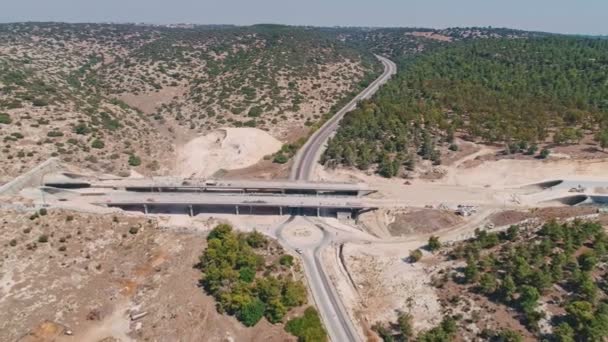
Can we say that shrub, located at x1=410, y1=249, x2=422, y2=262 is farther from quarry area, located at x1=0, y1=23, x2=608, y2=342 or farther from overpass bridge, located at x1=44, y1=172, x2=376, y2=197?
overpass bridge, located at x1=44, y1=172, x2=376, y2=197

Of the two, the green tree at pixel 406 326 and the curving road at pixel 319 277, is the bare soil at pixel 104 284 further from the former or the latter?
the green tree at pixel 406 326

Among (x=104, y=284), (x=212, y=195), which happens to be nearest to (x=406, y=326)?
(x=104, y=284)

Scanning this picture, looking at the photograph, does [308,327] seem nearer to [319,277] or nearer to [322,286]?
[322,286]

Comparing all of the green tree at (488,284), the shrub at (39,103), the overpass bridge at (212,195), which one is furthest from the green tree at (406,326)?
the shrub at (39,103)

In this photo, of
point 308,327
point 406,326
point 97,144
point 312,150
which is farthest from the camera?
point 312,150

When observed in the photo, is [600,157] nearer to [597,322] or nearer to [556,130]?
[556,130]

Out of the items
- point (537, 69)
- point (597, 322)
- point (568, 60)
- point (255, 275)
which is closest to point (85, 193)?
point (255, 275)

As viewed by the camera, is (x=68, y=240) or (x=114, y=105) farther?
(x=114, y=105)
